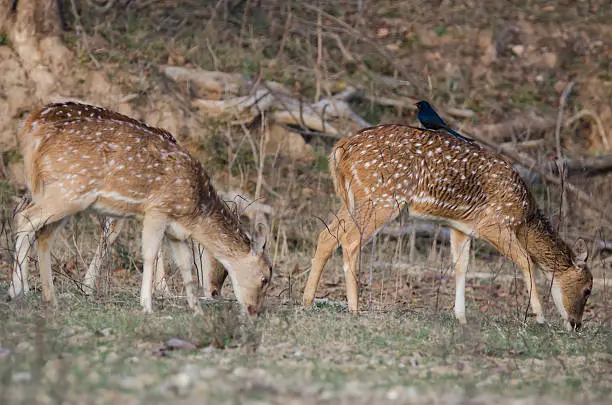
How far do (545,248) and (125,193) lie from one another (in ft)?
15.4

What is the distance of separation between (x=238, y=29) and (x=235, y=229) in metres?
9.70

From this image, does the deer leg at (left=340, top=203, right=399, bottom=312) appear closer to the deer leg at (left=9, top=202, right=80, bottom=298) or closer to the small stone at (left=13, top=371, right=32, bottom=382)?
the deer leg at (left=9, top=202, right=80, bottom=298)

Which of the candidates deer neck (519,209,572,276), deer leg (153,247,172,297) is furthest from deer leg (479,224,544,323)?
deer leg (153,247,172,297)

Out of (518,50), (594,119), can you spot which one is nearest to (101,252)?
(594,119)

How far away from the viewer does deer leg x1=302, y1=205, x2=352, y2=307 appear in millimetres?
9438

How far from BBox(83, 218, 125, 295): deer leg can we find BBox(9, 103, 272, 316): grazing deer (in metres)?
0.77

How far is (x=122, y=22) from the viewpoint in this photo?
16938mm

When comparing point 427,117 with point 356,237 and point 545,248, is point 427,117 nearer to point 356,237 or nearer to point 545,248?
point 545,248

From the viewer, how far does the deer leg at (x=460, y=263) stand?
9521mm

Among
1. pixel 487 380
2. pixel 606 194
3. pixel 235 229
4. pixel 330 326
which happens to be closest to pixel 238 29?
pixel 606 194

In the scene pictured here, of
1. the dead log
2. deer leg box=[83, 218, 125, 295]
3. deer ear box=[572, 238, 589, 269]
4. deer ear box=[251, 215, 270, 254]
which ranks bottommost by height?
the dead log

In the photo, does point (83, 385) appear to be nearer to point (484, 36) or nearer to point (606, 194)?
point (606, 194)

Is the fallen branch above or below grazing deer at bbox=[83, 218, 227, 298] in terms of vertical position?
below

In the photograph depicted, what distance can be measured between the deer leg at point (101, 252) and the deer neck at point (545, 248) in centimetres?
434
